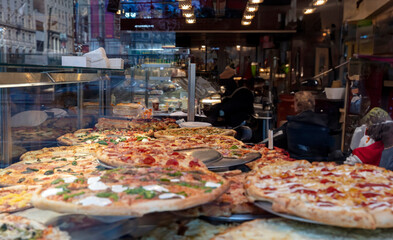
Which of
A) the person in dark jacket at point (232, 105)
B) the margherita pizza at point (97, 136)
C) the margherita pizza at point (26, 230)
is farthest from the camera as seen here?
the person in dark jacket at point (232, 105)

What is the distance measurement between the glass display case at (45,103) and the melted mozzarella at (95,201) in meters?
0.84

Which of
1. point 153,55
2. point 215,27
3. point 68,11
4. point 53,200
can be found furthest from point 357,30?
point 53,200

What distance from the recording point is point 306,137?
3812 mm

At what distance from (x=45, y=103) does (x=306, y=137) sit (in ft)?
8.53

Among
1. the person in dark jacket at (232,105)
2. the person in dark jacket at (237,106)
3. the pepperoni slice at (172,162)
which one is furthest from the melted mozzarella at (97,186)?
the person in dark jacket at (237,106)

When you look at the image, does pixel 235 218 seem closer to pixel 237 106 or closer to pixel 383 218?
pixel 383 218

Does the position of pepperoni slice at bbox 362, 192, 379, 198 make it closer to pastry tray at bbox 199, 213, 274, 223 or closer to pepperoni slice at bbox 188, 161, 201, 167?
pastry tray at bbox 199, 213, 274, 223

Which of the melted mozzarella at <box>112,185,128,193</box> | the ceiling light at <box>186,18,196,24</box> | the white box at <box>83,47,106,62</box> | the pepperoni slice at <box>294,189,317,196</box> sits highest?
the ceiling light at <box>186,18,196,24</box>

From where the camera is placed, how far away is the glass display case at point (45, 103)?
2686 mm

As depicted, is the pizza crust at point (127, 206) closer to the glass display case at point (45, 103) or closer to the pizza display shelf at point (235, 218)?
the pizza display shelf at point (235, 218)

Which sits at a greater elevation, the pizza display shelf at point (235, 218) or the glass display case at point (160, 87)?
the glass display case at point (160, 87)

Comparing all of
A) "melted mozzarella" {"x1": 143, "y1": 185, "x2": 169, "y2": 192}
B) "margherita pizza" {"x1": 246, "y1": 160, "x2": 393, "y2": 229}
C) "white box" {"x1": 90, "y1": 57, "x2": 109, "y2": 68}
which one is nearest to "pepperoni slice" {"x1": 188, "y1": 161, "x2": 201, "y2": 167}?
"margherita pizza" {"x1": 246, "y1": 160, "x2": 393, "y2": 229}

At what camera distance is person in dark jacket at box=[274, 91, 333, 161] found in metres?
3.61

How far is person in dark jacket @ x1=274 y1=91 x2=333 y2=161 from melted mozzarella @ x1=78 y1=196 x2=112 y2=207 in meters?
2.32
